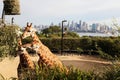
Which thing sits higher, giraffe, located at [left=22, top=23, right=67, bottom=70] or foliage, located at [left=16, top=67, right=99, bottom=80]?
giraffe, located at [left=22, top=23, right=67, bottom=70]

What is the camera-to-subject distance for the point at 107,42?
25719mm

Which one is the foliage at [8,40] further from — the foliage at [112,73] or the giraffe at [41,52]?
the foliage at [112,73]

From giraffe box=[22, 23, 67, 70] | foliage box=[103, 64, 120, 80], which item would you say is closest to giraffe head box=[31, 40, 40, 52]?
giraffe box=[22, 23, 67, 70]

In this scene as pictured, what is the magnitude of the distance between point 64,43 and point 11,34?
1875 centimetres

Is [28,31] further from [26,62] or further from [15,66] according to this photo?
[15,66]

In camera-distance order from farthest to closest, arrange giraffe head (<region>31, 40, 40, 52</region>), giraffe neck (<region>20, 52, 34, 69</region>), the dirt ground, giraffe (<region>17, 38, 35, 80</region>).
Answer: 1. the dirt ground
2. giraffe head (<region>31, 40, 40, 52</region>)
3. giraffe neck (<region>20, 52, 34, 69</region>)
4. giraffe (<region>17, 38, 35, 80</region>)

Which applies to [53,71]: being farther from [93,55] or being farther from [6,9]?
[93,55]

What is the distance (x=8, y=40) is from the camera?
9875mm

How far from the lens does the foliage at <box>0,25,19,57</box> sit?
9633 mm

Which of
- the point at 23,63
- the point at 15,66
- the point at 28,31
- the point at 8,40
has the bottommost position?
the point at 15,66

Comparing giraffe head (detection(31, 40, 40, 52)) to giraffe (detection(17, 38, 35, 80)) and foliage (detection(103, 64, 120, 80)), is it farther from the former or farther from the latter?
foliage (detection(103, 64, 120, 80))

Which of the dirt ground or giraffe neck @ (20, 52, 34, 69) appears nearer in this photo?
giraffe neck @ (20, 52, 34, 69)

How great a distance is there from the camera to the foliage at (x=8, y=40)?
379 inches

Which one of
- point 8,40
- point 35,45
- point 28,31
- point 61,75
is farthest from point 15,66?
point 61,75
